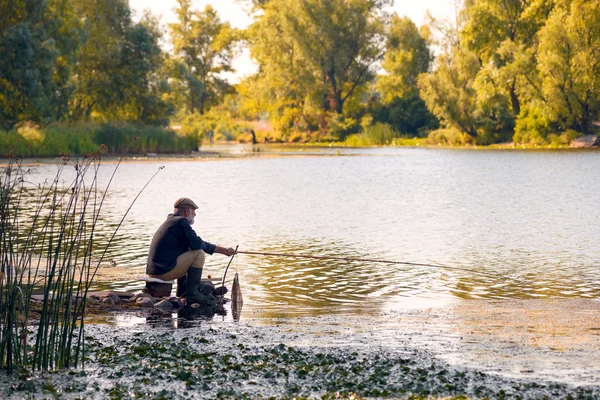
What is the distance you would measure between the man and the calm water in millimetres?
836

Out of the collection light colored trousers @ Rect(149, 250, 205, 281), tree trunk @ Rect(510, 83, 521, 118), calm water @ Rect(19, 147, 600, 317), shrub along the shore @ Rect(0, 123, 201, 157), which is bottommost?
calm water @ Rect(19, 147, 600, 317)

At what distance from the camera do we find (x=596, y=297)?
12.6m

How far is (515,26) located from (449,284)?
186 feet

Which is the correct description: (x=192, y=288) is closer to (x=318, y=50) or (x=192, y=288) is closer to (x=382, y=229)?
(x=382, y=229)

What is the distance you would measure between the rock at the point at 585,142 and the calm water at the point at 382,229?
18842 mm

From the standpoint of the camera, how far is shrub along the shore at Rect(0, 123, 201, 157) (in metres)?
47.4

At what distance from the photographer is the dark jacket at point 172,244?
455 inches

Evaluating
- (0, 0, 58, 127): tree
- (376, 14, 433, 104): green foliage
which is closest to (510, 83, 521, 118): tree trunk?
(376, 14, 433, 104): green foliage

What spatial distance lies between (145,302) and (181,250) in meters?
0.76

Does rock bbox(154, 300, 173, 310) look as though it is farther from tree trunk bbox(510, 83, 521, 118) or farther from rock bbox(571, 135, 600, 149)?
tree trunk bbox(510, 83, 521, 118)

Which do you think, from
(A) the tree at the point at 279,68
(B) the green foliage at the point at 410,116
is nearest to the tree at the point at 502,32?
(B) the green foliage at the point at 410,116

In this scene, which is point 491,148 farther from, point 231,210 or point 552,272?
point 552,272

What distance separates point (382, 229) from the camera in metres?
21.2

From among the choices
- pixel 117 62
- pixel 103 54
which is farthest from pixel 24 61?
pixel 117 62
